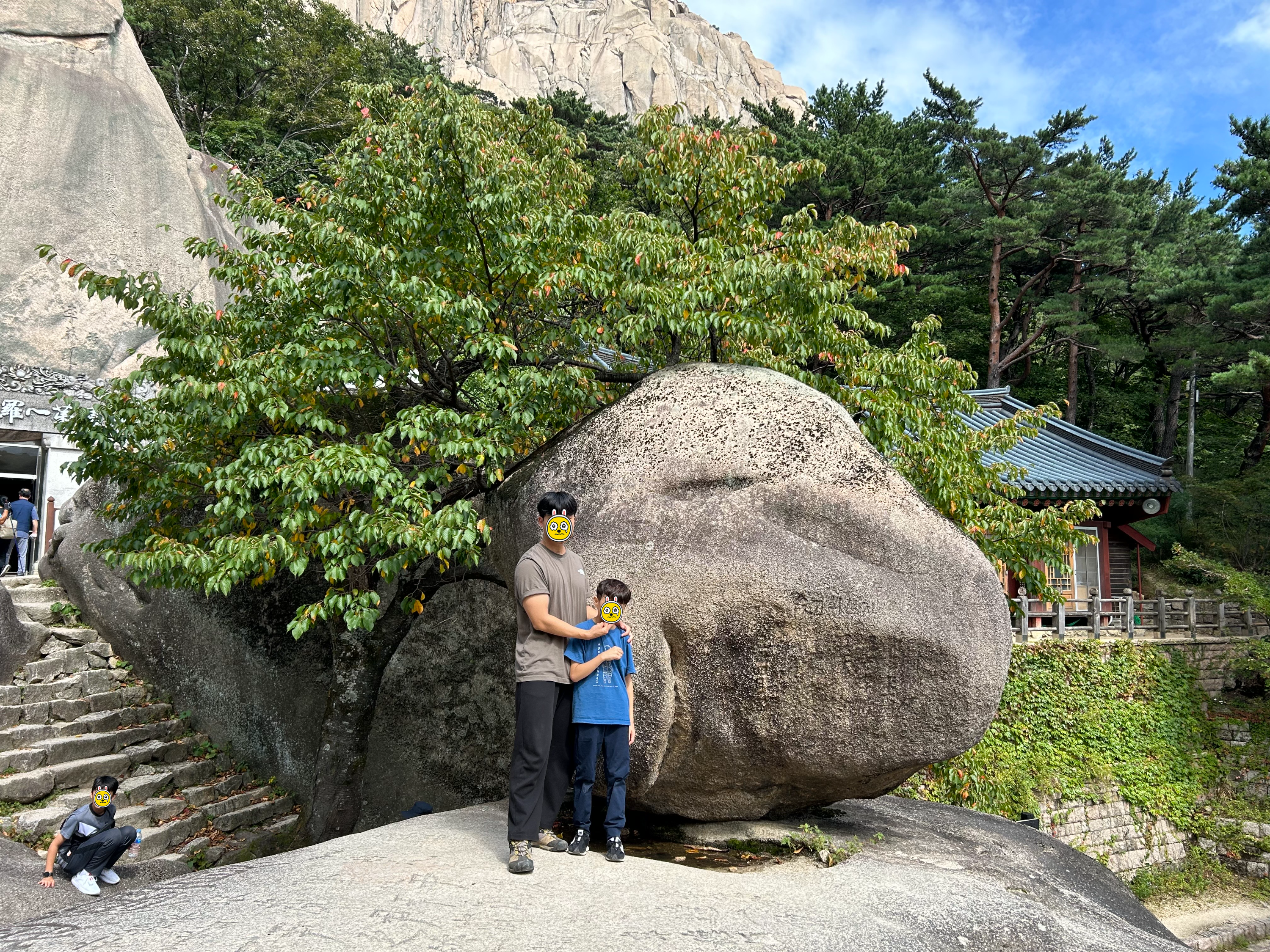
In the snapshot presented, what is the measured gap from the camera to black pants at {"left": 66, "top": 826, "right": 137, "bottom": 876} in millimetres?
6891

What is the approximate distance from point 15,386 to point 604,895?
17.7 metres

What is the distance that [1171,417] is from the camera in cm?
2923

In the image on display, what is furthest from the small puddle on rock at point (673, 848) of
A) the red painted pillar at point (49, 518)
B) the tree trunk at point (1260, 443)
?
the tree trunk at point (1260, 443)

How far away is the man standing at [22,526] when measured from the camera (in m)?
14.8

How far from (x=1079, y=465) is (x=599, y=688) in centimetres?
1823

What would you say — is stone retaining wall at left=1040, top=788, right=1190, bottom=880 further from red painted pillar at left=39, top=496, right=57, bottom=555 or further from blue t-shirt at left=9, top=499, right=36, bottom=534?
red painted pillar at left=39, top=496, right=57, bottom=555

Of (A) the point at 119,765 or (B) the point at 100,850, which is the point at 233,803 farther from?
(B) the point at 100,850

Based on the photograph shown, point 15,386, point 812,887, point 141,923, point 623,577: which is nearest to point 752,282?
point 623,577

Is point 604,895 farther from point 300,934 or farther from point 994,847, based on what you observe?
point 994,847

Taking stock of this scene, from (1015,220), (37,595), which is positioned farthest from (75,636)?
(1015,220)

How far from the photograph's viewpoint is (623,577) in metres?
5.85

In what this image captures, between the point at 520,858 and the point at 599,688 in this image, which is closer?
the point at 520,858

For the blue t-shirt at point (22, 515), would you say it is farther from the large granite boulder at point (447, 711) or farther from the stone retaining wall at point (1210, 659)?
the stone retaining wall at point (1210, 659)

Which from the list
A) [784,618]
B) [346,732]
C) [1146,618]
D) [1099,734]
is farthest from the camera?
[1146,618]
